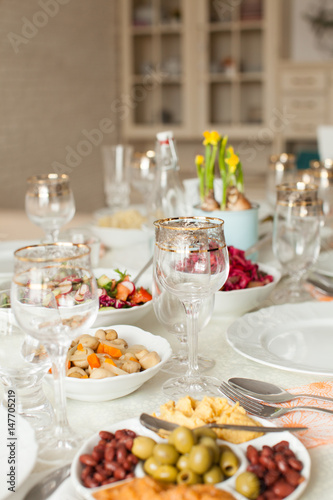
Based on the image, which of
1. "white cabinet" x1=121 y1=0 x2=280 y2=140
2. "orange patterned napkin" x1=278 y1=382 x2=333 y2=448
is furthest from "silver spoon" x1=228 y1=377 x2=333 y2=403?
"white cabinet" x1=121 y1=0 x2=280 y2=140

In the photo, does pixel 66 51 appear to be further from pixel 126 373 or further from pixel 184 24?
pixel 126 373

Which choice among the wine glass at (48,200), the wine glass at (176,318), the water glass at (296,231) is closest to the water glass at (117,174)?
the wine glass at (48,200)

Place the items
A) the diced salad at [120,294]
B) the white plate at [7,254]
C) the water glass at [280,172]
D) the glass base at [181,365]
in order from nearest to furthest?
the glass base at [181,365]
the diced salad at [120,294]
the white plate at [7,254]
the water glass at [280,172]

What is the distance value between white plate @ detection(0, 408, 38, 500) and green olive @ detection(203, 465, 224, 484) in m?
0.17

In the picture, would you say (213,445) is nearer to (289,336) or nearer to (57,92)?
(289,336)

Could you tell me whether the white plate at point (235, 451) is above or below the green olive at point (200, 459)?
below

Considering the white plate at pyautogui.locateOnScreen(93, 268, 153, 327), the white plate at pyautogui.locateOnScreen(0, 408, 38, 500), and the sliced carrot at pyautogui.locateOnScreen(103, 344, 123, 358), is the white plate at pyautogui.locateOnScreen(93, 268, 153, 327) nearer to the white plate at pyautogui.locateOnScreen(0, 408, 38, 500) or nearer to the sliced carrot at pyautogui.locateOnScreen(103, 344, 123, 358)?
the sliced carrot at pyautogui.locateOnScreen(103, 344, 123, 358)

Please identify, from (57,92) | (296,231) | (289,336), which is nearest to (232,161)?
(296,231)

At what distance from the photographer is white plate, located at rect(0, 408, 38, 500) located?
582 mm

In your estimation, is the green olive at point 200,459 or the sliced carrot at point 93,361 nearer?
the green olive at point 200,459

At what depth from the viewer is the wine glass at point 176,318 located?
35.7 inches

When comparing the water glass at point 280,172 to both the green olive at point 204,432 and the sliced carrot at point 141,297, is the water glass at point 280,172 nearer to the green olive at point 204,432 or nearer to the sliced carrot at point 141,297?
the sliced carrot at point 141,297

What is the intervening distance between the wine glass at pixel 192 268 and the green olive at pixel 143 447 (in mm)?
203

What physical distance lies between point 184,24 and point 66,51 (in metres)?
1.04
